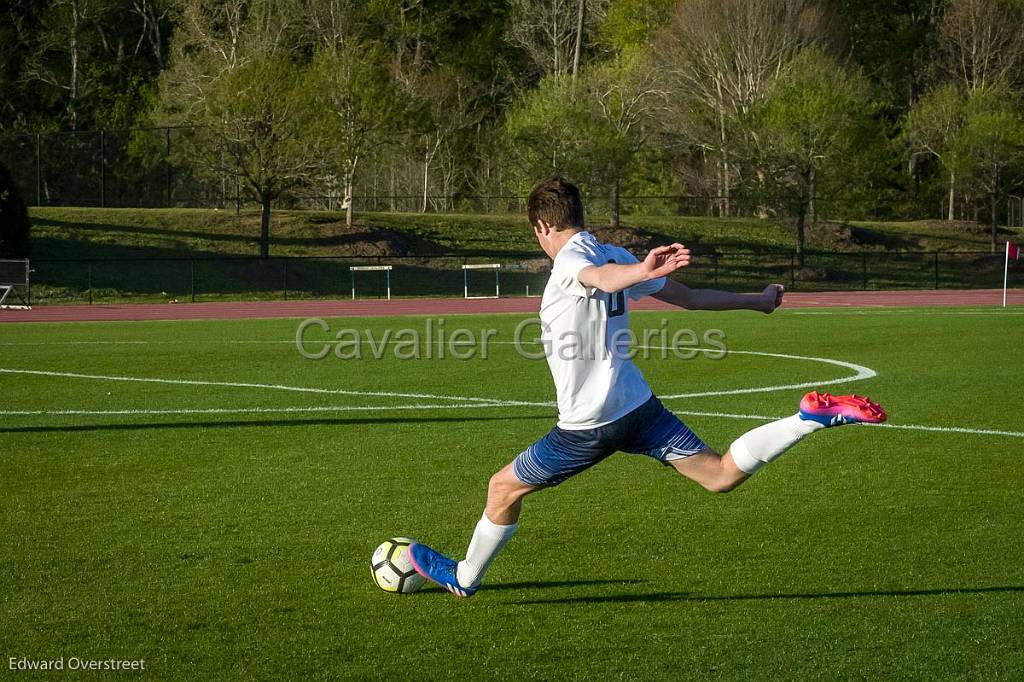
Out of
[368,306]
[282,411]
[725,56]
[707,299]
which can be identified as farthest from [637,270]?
[725,56]

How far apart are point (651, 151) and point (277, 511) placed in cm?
5694

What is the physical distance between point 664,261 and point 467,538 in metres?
2.64

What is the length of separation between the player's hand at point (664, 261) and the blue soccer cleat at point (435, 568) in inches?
73.7

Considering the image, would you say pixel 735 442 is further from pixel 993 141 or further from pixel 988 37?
pixel 988 37

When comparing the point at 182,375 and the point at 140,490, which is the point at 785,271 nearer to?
the point at 182,375

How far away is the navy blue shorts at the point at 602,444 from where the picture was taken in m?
5.47

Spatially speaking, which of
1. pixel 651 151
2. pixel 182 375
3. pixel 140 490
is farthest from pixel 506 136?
pixel 140 490

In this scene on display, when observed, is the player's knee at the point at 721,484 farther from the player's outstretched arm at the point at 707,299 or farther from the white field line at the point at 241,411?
the white field line at the point at 241,411

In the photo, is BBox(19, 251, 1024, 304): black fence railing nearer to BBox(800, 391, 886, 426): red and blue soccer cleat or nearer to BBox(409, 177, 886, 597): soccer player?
BBox(409, 177, 886, 597): soccer player

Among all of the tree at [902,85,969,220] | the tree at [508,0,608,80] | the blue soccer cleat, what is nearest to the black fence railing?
the tree at [902,85,969,220]

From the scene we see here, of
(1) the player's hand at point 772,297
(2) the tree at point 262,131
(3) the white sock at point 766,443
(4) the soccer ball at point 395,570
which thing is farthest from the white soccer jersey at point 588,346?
(2) the tree at point 262,131

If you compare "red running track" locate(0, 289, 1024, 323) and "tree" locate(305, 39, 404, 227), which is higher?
"tree" locate(305, 39, 404, 227)

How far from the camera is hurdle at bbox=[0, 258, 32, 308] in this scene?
111 feet

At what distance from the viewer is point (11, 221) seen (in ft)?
126
